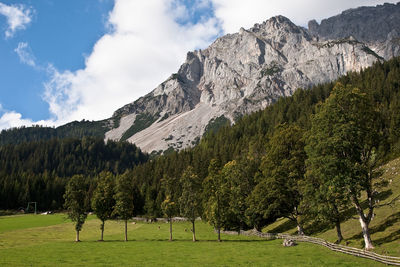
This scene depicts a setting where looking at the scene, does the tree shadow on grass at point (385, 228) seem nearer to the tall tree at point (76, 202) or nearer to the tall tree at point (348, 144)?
the tall tree at point (348, 144)

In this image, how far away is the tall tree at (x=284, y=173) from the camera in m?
50.3

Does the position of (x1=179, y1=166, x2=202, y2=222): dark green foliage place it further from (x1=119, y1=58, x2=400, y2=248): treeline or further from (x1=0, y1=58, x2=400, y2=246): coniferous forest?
(x1=119, y1=58, x2=400, y2=248): treeline

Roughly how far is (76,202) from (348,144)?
58.3 meters

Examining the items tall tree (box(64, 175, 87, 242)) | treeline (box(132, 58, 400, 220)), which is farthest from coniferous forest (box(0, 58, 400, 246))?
tall tree (box(64, 175, 87, 242))

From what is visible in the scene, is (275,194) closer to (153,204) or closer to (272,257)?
(272,257)

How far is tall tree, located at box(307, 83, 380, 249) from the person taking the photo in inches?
1223

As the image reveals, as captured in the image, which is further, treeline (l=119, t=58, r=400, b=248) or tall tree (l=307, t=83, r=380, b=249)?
treeline (l=119, t=58, r=400, b=248)

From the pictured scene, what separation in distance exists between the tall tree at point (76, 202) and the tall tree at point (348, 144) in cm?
5336

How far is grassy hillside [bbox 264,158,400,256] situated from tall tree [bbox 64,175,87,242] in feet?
149

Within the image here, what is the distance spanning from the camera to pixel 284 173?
51406 mm

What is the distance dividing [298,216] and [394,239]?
71.4ft

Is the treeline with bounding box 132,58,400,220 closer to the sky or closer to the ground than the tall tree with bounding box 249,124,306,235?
closer to the sky

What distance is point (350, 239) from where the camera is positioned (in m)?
37.6

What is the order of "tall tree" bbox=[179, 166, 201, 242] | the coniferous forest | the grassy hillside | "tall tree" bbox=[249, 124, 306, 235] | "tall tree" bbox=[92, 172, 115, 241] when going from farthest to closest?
"tall tree" bbox=[92, 172, 115, 241], "tall tree" bbox=[179, 166, 201, 242], "tall tree" bbox=[249, 124, 306, 235], the coniferous forest, the grassy hillside
